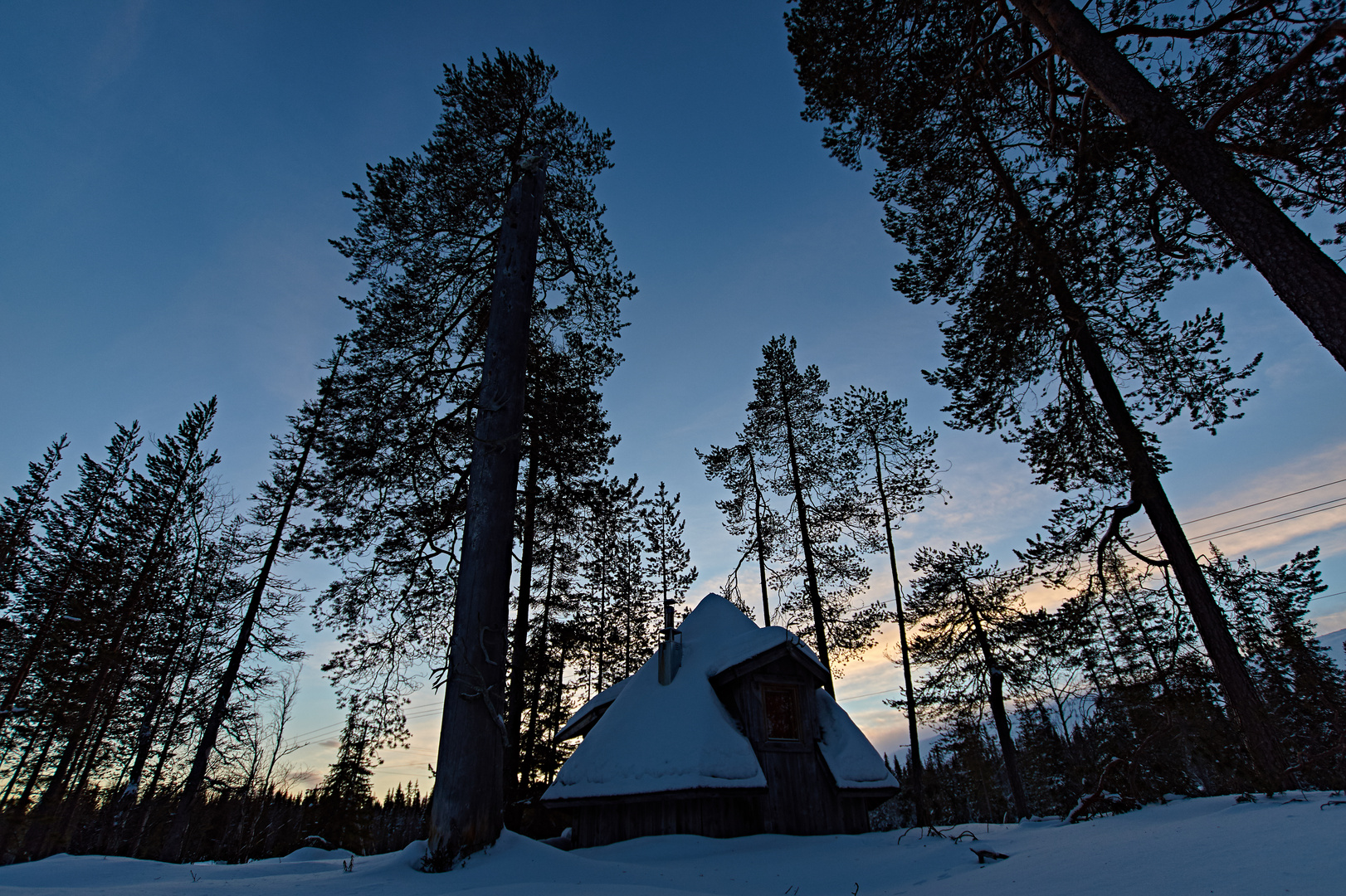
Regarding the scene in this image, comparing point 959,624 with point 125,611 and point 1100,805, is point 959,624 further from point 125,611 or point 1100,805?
point 125,611

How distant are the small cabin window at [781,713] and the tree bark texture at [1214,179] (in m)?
10.5

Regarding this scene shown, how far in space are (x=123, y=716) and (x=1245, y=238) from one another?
28.9 meters

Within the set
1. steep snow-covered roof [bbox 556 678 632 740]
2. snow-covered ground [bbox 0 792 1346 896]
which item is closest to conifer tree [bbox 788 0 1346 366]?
snow-covered ground [bbox 0 792 1346 896]

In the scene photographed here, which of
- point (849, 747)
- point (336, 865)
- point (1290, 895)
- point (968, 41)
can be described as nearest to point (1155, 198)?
point (968, 41)

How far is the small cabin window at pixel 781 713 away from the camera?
1159 cm

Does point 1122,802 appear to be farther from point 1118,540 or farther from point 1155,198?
point 1155,198

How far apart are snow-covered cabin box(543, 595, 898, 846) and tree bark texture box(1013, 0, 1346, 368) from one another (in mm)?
9613

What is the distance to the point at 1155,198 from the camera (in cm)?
586

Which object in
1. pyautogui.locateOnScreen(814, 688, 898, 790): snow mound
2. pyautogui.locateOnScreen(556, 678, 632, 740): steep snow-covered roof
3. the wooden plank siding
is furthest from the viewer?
pyautogui.locateOnScreen(556, 678, 632, 740): steep snow-covered roof

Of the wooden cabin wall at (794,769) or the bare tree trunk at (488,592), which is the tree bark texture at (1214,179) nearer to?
the bare tree trunk at (488,592)

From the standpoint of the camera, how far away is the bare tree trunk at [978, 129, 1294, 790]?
614 centimetres

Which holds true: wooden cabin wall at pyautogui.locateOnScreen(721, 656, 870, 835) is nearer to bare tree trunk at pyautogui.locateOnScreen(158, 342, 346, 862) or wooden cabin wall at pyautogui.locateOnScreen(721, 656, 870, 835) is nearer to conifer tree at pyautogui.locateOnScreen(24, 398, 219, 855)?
bare tree trunk at pyautogui.locateOnScreen(158, 342, 346, 862)

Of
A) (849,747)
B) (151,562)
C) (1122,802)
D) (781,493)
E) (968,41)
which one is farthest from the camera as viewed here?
(781,493)

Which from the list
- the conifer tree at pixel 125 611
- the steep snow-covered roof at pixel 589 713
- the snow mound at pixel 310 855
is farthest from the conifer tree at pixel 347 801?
the snow mound at pixel 310 855
